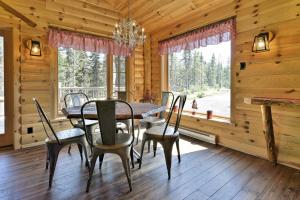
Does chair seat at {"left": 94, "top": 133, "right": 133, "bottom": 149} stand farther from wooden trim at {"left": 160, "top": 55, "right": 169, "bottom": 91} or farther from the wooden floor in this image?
wooden trim at {"left": 160, "top": 55, "right": 169, "bottom": 91}

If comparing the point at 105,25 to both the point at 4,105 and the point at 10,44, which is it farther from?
the point at 4,105

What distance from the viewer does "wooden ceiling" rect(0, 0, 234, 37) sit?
3480 mm

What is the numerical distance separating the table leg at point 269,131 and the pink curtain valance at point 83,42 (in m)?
2.45

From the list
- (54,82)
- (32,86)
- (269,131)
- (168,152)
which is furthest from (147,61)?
(269,131)

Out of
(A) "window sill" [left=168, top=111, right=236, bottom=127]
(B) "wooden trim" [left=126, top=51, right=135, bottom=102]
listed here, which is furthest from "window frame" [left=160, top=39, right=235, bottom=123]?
(B) "wooden trim" [left=126, top=51, right=135, bottom=102]

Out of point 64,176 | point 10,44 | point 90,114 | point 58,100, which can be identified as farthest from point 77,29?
point 64,176

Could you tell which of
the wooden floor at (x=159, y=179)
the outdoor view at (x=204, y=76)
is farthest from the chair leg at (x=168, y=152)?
the outdoor view at (x=204, y=76)

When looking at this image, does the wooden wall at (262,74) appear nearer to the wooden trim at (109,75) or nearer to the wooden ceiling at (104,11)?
the wooden ceiling at (104,11)

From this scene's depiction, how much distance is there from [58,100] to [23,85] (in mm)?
693

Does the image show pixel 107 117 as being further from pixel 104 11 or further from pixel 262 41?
pixel 104 11

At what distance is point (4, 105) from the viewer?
132 inches

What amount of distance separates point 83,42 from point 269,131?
3679 millimetres

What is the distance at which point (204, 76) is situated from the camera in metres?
4.03

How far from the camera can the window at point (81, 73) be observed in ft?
13.0
